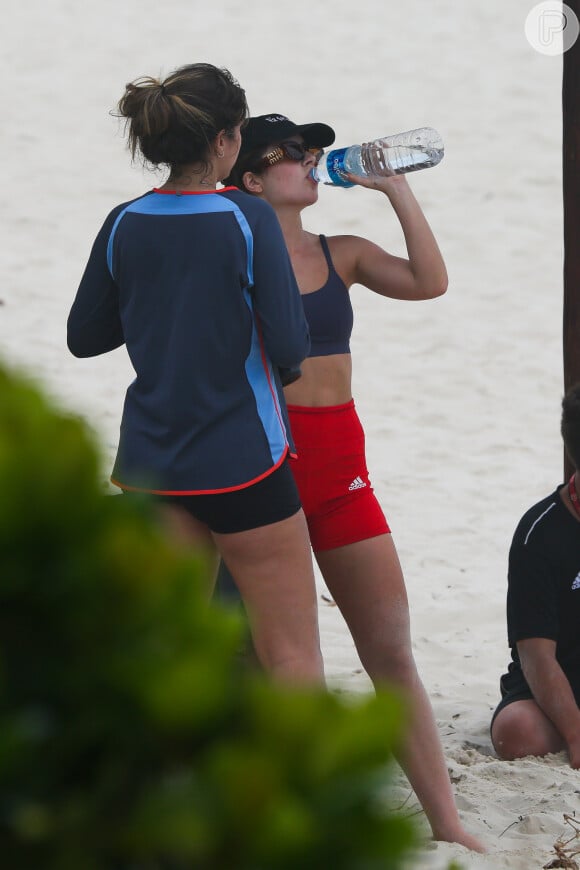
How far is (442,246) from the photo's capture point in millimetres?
10016

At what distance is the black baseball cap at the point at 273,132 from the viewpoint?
2832mm

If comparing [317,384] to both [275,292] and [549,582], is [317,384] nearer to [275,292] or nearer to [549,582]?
[275,292]

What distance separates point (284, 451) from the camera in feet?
7.97

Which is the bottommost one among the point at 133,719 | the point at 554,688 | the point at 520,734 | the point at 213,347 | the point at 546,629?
the point at 520,734

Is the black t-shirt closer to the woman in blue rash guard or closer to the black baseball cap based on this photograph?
the woman in blue rash guard

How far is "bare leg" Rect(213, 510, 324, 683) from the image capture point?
2.41m

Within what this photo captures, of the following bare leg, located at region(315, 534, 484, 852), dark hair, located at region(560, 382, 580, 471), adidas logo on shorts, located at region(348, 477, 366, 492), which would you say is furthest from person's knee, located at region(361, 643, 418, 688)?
dark hair, located at region(560, 382, 580, 471)

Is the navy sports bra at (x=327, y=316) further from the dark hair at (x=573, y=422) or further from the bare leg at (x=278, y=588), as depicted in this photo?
the dark hair at (x=573, y=422)

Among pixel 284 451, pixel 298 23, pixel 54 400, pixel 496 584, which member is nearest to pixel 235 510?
pixel 284 451

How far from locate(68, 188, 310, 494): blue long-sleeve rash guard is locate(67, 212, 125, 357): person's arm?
0.04m

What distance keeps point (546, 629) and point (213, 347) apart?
159 cm

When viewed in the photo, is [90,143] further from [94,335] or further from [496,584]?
[94,335]

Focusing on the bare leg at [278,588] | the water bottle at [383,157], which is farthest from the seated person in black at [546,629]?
the bare leg at [278,588]

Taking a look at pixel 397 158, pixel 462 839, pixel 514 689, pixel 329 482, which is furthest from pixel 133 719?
pixel 514 689
